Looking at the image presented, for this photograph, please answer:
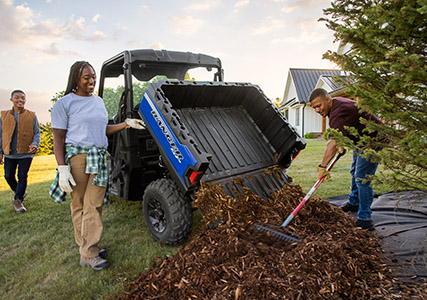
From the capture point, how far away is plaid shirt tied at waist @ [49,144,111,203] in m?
2.96

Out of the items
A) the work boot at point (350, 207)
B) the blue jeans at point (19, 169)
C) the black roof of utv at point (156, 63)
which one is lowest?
the work boot at point (350, 207)

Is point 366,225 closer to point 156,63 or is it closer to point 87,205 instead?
point 87,205

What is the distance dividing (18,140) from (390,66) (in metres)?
5.43

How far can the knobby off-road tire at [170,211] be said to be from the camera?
10.5 feet

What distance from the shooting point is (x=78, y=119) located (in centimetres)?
293

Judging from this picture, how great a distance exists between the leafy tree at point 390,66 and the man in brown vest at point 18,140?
5.01m

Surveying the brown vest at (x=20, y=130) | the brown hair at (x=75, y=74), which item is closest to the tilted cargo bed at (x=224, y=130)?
A: the brown hair at (x=75, y=74)

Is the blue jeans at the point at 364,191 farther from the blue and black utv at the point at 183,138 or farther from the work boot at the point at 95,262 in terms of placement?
the work boot at the point at 95,262

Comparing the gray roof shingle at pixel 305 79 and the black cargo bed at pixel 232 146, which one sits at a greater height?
the gray roof shingle at pixel 305 79

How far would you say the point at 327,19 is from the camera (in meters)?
2.24

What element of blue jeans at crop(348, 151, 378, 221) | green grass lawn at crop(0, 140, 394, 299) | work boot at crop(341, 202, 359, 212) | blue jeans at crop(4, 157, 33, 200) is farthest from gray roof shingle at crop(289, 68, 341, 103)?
blue jeans at crop(4, 157, 33, 200)

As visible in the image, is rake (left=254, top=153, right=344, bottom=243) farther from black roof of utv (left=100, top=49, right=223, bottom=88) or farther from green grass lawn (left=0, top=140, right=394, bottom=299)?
black roof of utv (left=100, top=49, right=223, bottom=88)

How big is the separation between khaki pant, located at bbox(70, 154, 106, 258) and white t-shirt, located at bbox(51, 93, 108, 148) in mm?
172

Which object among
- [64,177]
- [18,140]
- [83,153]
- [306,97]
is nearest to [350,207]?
[83,153]
